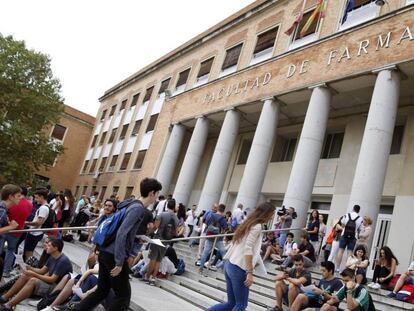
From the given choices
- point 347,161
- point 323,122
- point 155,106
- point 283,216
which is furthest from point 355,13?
point 155,106

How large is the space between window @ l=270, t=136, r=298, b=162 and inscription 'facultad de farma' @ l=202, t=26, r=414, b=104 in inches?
150

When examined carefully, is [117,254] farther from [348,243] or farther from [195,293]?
[348,243]

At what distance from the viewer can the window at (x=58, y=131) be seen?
38241mm

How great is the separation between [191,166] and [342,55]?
9.02 metres

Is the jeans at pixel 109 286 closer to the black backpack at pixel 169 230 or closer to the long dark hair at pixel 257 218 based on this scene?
the long dark hair at pixel 257 218

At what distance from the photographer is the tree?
78.9 feet

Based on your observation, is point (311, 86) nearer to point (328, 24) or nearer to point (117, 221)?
point (328, 24)

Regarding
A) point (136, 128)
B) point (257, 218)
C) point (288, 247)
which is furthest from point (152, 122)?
point (257, 218)

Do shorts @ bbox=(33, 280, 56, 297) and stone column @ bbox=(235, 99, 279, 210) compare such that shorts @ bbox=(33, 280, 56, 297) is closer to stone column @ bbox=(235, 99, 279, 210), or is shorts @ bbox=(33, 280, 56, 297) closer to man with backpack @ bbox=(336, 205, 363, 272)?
man with backpack @ bbox=(336, 205, 363, 272)

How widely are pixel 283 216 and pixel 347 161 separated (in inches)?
217

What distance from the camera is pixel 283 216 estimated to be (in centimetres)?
1204

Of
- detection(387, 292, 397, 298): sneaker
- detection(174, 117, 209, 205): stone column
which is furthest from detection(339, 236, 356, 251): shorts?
detection(174, 117, 209, 205): stone column

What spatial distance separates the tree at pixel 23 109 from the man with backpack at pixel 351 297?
21907 millimetres

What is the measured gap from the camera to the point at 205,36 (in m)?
24.1
